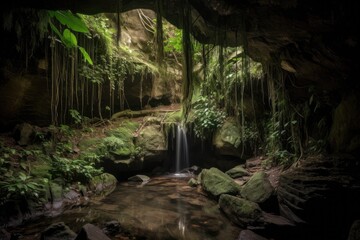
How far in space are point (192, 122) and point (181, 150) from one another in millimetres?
Result: 1530

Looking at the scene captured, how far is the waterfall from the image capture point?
989cm

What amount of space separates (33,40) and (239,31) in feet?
15.1

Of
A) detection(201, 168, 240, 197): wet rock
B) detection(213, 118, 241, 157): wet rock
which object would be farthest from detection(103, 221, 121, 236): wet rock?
detection(213, 118, 241, 157): wet rock

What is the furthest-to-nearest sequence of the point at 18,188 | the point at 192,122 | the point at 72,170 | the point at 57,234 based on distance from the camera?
the point at 192,122 < the point at 72,170 < the point at 18,188 < the point at 57,234

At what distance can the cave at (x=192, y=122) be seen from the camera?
340 centimetres

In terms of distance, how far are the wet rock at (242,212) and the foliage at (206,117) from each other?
409cm

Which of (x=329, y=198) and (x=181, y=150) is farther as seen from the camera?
(x=181, y=150)

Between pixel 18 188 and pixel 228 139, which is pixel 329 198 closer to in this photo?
pixel 228 139

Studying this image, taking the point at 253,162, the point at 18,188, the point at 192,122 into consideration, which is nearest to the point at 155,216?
the point at 18,188

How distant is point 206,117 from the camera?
8.80 m

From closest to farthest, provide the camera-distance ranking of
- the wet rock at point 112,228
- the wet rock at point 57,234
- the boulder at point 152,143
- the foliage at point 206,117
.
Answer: the wet rock at point 57,234, the wet rock at point 112,228, the boulder at point 152,143, the foliage at point 206,117

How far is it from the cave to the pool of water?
5 cm

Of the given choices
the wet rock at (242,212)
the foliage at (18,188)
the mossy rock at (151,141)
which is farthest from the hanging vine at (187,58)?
the mossy rock at (151,141)

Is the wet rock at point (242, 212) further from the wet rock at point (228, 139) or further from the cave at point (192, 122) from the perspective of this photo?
the wet rock at point (228, 139)
